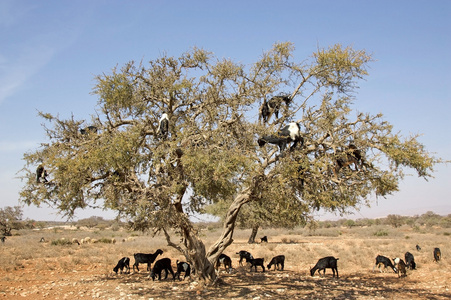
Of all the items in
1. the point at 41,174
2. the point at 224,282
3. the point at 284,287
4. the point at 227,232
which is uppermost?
the point at 41,174

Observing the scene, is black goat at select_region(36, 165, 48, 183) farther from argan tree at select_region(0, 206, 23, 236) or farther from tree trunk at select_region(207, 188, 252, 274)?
argan tree at select_region(0, 206, 23, 236)

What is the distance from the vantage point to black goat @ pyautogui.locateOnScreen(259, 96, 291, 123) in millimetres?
9516

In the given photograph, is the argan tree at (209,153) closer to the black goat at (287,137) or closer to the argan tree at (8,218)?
the black goat at (287,137)

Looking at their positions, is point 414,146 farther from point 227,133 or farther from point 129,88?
point 129,88

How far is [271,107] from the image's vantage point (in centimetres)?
965

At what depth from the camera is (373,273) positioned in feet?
48.6

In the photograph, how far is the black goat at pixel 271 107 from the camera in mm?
9516

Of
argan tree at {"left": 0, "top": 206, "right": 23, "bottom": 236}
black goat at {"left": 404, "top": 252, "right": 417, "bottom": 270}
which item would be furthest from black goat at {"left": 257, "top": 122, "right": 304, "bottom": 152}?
argan tree at {"left": 0, "top": 206, "right": 23, "bottom": 236}

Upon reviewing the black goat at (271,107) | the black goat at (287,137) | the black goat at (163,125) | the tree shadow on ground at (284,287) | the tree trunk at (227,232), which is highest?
the black goat at (271,107)

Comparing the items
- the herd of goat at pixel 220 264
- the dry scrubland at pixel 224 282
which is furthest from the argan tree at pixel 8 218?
the herd of goat at pixel 220 264

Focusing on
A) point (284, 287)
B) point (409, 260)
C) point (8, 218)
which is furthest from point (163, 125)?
point (8, 218)

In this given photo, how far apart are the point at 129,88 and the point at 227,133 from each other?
295cm

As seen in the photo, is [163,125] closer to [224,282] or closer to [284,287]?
[224,282]

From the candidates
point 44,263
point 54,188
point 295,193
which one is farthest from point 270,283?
point 44,263
